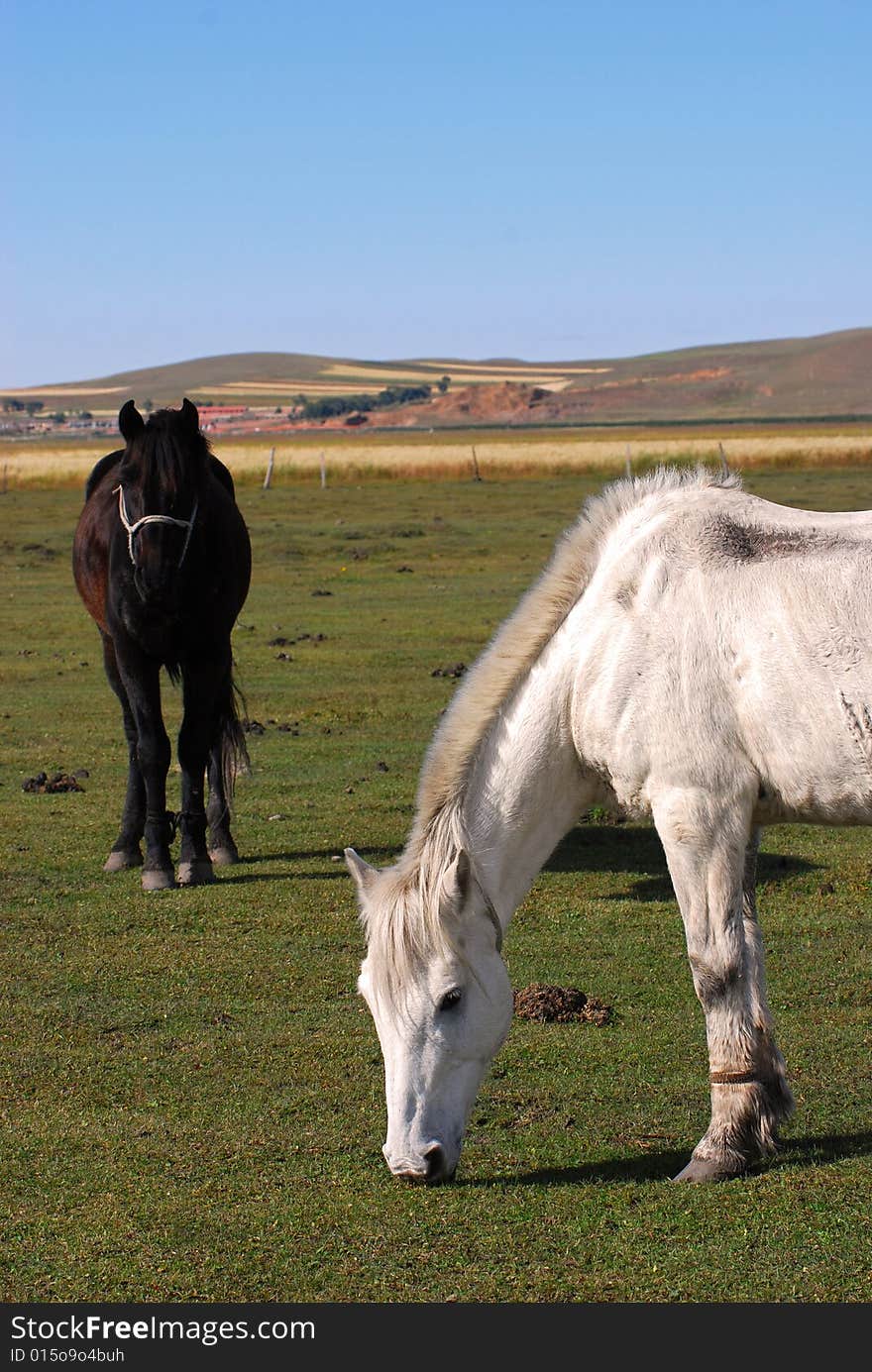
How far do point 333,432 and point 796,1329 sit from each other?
386 ft

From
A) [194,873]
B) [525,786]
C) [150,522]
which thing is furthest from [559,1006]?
[150,522]

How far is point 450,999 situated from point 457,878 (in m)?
0.36

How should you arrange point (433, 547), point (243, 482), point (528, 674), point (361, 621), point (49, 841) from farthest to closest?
point (243, 482)
point (433, 547)
point (361, 621)
point (49, 841)
point (528, 674)

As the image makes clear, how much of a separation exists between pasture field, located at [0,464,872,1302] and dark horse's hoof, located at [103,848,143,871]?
0.30 feet

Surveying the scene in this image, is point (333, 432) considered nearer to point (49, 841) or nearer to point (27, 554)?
point (27, 554)

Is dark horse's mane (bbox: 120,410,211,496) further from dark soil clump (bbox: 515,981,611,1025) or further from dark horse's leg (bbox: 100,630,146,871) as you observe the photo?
dark soil clump (bbox: 515,981,611,1025)

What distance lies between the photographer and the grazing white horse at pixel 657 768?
14.1 ft

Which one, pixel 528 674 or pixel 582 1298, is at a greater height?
pixel 528 674

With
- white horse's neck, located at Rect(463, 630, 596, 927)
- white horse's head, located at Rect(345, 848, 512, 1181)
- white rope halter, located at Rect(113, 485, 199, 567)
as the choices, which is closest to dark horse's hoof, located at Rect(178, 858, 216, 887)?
white rope halter, located at Rect(113, 485, 199, 567)

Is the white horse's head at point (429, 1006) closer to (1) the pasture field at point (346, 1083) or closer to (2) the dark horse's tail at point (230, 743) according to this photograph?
(1) the pasture field at point (346, 1083)

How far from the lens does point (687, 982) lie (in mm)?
6406

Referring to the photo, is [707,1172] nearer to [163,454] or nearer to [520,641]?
[520,641]

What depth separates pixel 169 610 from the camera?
25.3 ft

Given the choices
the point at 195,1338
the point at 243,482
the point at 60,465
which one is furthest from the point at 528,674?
the point at 60,465
